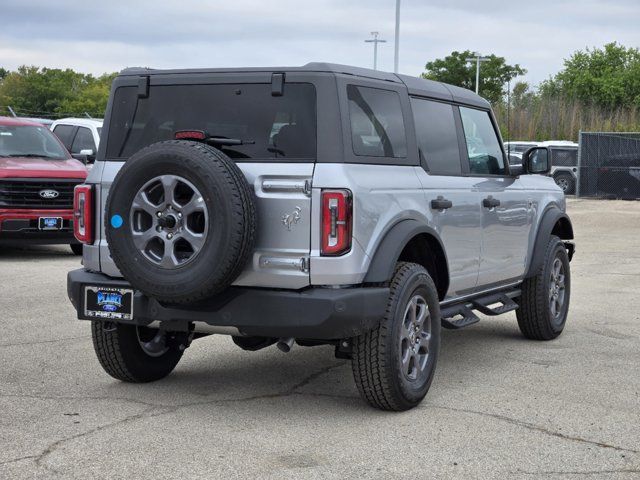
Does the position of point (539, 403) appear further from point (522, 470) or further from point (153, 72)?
point (153, 72)

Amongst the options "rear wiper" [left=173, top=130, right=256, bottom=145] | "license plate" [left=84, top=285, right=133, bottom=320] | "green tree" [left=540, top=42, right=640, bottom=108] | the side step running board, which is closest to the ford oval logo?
the side step running board

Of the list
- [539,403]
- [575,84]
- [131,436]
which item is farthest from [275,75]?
[575,84]

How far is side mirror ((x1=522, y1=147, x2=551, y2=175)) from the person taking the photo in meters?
8.24

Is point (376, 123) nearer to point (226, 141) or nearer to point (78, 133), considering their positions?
point (226, 141)

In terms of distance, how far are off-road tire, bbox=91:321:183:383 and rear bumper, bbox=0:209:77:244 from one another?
7733mm

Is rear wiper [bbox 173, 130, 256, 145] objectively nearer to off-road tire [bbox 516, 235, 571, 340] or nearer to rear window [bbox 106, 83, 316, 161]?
rear window [bbox 106, 83, 316, 161]

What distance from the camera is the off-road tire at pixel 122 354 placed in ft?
21.5

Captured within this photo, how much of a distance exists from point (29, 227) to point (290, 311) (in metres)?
9.26

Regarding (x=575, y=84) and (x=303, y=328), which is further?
(x=575, y=84)

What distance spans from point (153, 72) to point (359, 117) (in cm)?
124

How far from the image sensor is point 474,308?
7660 mm

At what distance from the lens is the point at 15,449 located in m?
5.25

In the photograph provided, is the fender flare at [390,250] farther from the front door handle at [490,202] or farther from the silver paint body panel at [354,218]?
the front door handle at [490,202]

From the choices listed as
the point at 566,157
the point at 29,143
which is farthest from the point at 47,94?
the point at 29,143
